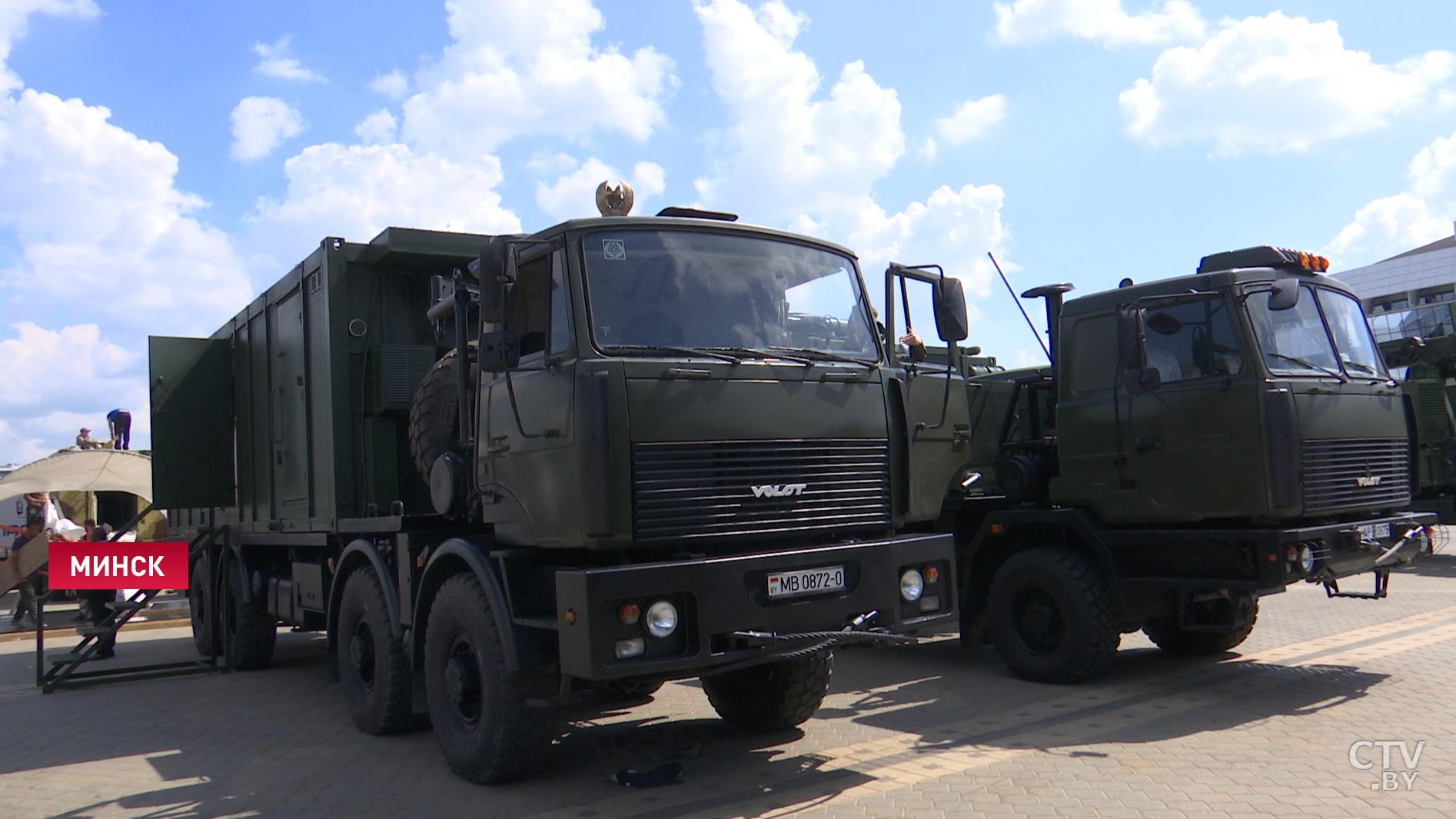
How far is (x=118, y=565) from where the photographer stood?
9500 mm

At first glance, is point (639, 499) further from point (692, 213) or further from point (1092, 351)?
point (1092, 351)

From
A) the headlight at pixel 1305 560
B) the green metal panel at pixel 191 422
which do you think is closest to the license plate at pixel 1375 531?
the headlight at pixel 1305 560

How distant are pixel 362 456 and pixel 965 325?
4270 millimetres

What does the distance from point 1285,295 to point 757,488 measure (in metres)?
4.02

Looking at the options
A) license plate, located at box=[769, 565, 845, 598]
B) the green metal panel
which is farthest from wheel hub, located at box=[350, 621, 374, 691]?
the green metal panel

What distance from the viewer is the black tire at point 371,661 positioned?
6844 millimetres

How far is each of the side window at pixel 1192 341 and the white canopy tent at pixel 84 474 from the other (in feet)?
46.0

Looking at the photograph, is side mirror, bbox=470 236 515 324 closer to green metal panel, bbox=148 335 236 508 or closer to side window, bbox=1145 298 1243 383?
side window, bbox=1145 298 1243 383

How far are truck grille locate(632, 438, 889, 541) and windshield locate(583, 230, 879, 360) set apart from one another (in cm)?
53

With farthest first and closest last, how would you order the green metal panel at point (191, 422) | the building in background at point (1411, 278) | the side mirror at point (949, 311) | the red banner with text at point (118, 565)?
the building in background at point (1411, 278)
the green metal panel at point (191, 422)
the red banner with text at point (118, 565)
the side mirror at point (949, 311)

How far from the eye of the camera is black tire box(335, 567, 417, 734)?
6844 millimetres

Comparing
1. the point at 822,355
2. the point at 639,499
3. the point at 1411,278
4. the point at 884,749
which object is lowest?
the point at 884,749

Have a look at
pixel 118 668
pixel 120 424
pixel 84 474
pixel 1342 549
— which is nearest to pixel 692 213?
pixel 1342 549

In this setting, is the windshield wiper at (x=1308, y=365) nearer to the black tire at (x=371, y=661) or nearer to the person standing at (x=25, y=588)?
the black tire at (x=371, y=661)
